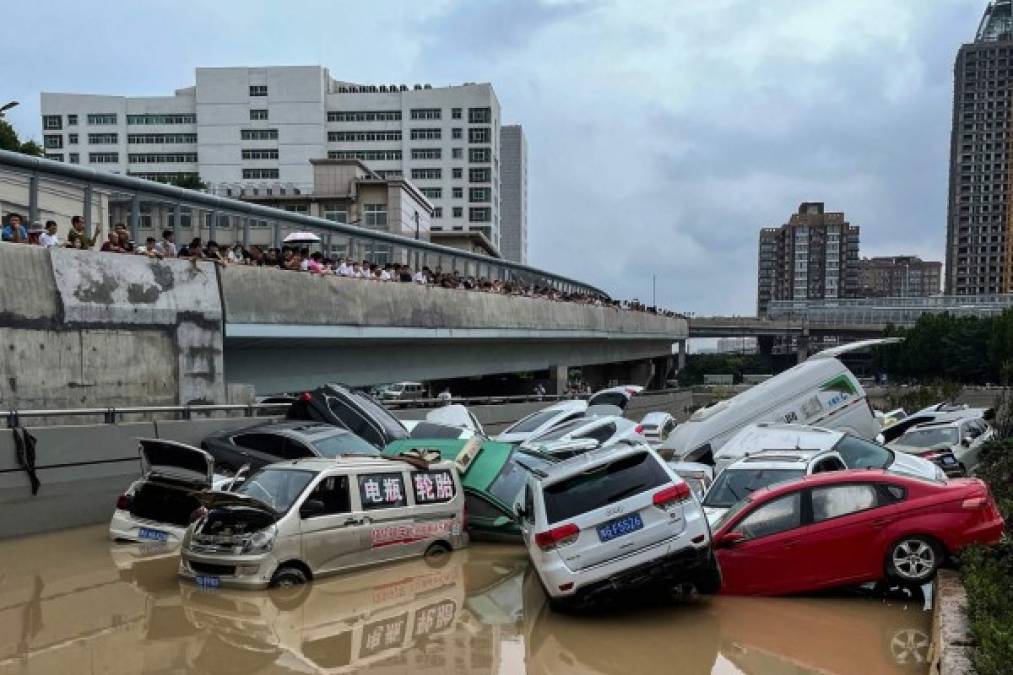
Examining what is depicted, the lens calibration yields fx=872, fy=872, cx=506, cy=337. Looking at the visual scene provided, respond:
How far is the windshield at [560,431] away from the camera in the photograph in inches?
725

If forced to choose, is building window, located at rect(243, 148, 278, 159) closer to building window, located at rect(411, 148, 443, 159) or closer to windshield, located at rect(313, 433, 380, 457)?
building window, located at rect(411, 148, 443, 159)

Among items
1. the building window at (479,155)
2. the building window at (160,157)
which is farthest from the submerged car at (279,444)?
the building window at (160,157)

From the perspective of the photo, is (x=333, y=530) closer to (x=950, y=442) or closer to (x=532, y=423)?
(x=532, y=423)

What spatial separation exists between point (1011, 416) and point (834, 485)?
10475 mm

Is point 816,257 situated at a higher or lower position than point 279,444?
higher

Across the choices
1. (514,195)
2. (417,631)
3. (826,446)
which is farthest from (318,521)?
(514,195)

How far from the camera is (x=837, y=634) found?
787 centimetres

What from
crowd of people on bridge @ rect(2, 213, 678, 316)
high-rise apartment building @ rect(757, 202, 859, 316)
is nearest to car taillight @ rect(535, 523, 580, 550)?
crowd of people on bridge @ rect(2, 213, 678, 316)

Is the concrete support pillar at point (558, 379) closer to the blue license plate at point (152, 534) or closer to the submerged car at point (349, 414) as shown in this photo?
the submerged car at point (349, 414)

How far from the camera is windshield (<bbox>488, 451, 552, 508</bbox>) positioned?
496 inches

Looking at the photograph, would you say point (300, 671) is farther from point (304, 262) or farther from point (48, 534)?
point (304, 262)

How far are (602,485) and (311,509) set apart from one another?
3.44 m

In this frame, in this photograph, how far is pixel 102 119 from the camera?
9475 cm

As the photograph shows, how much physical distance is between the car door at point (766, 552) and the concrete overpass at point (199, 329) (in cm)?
1077
